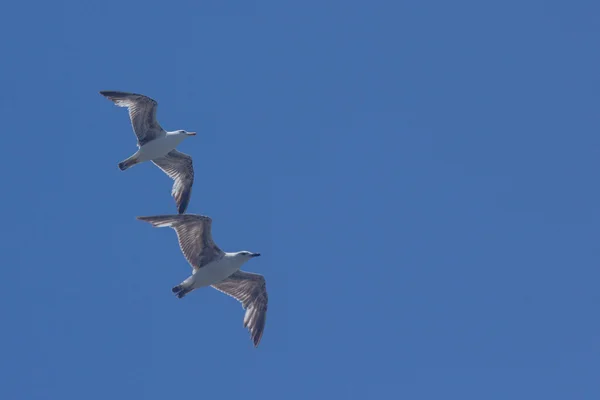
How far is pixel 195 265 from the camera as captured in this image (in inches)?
999

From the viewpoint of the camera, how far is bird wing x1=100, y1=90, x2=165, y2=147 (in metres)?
28.6

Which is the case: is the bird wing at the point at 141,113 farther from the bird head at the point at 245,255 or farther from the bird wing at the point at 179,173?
the bird head at the point at 245,255

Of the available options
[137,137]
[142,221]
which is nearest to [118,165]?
[137,137]

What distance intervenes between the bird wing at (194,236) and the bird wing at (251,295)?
129cm

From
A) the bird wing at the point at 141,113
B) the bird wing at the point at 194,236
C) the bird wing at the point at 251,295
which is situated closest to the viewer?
the bird wing at the point at 194,236

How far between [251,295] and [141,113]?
635 centimetres

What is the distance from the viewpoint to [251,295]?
1048 inches

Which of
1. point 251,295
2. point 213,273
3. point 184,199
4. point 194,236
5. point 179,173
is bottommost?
point 213,273

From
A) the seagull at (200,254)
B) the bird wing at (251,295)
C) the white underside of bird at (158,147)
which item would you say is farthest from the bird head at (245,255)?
the white underside of bird at (158,147)

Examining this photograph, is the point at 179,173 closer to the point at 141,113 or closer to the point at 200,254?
the point at 141,113

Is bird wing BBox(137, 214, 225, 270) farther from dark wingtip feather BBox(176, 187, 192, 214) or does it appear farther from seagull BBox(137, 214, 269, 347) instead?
dark wingtip feather BBox(176, 187, 192, 214)

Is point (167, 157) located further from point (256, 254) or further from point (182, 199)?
point (256, 254)

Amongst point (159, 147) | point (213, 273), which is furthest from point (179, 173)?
point (213, 273)

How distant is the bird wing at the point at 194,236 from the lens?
980 inches
